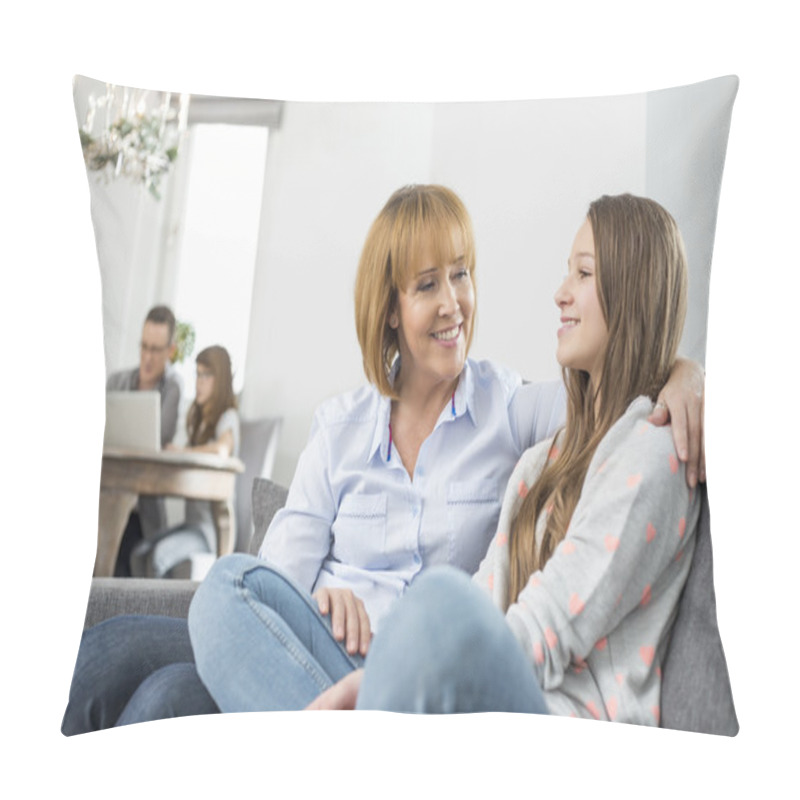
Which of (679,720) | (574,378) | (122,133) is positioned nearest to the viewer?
(679,720)

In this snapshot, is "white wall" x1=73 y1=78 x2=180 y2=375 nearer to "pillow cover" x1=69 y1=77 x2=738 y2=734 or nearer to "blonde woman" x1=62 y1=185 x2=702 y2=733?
"pillow cover" x1=69 y1=77 x2=738 y2=734

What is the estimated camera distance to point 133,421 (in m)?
1.74

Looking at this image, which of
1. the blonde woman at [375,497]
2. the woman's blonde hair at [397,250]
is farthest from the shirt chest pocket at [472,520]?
the woman's blonde hair at [397,250]

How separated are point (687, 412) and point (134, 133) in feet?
3.20

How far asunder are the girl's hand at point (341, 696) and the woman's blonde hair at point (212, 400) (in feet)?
1.42

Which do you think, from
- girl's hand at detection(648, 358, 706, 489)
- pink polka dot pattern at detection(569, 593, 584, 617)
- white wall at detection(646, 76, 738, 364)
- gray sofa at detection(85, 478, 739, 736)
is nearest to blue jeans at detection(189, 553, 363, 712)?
pink polka dot pattern at detection(569, 593, 584, 617)

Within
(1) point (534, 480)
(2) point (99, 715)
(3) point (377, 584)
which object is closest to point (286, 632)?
(3) point (377, 584)

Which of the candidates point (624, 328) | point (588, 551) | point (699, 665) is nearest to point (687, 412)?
point (624, 328)

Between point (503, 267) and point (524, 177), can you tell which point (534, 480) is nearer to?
point (503, 267)

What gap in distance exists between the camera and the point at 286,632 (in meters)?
1.61

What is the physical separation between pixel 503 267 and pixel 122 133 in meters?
0.66

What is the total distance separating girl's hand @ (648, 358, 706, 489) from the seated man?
2.42 feet

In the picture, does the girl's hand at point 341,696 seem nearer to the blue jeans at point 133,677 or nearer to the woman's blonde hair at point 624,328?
the blue jeans at point 133,677

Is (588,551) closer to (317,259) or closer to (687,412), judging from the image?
(687,412)
